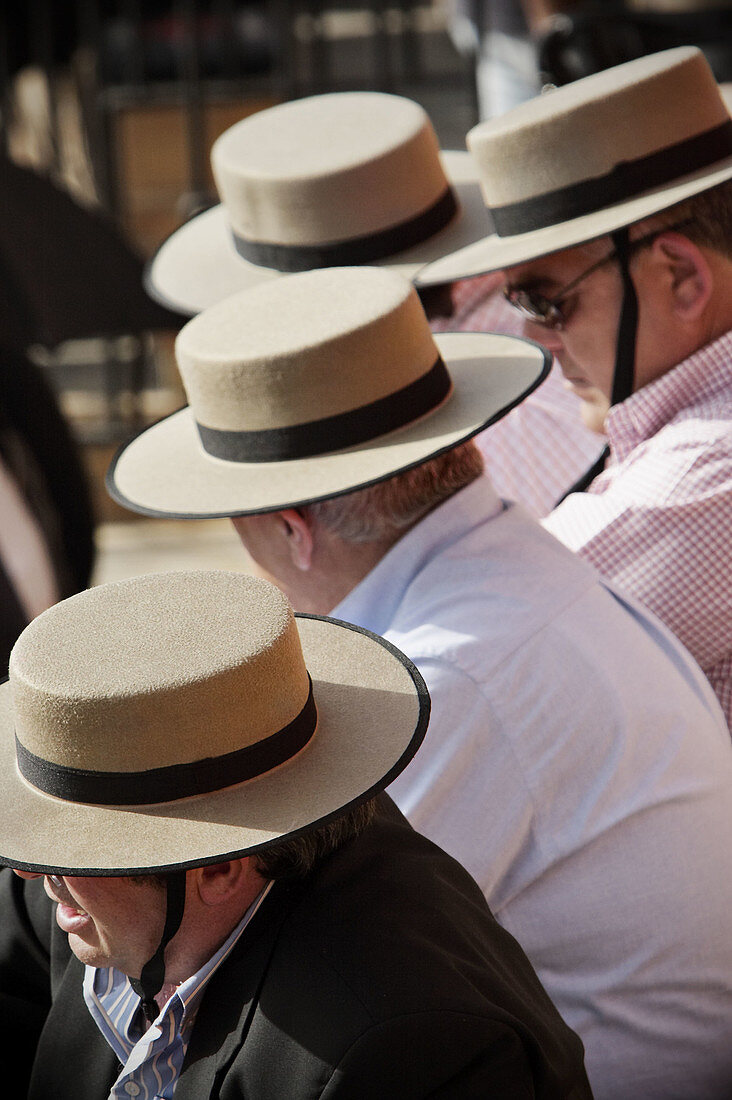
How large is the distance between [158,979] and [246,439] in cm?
74

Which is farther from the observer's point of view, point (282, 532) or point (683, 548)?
point (683, 548)

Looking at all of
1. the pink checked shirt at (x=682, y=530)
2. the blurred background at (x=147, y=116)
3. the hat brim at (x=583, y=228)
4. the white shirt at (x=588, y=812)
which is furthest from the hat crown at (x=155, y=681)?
the blurred background at (x=147, y=116)

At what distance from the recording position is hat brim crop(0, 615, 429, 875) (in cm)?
115

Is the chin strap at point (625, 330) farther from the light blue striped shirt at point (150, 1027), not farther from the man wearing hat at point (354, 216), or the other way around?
the light blue striped shirt at point (150, 1027)

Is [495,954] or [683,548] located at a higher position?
[495,954]

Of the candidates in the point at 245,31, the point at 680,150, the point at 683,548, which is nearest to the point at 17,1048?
the point at 683,548

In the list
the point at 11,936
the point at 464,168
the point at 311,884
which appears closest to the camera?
the point at 311,884

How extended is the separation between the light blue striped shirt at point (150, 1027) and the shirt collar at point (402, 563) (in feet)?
1.80

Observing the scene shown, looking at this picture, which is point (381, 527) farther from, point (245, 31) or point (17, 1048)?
point (245, 31)

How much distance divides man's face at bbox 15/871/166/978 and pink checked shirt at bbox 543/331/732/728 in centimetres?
103

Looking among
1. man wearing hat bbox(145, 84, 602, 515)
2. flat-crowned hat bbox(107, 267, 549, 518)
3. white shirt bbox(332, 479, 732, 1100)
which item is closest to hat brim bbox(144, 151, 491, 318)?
man wearing hat bbox(145, 84, 602, 515)

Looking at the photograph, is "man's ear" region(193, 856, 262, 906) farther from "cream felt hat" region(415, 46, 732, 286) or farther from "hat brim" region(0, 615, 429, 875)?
"cream felt hat" region(415, 46, 732, 286)

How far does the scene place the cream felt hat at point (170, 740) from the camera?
1.16 metres

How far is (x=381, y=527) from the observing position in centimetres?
179
